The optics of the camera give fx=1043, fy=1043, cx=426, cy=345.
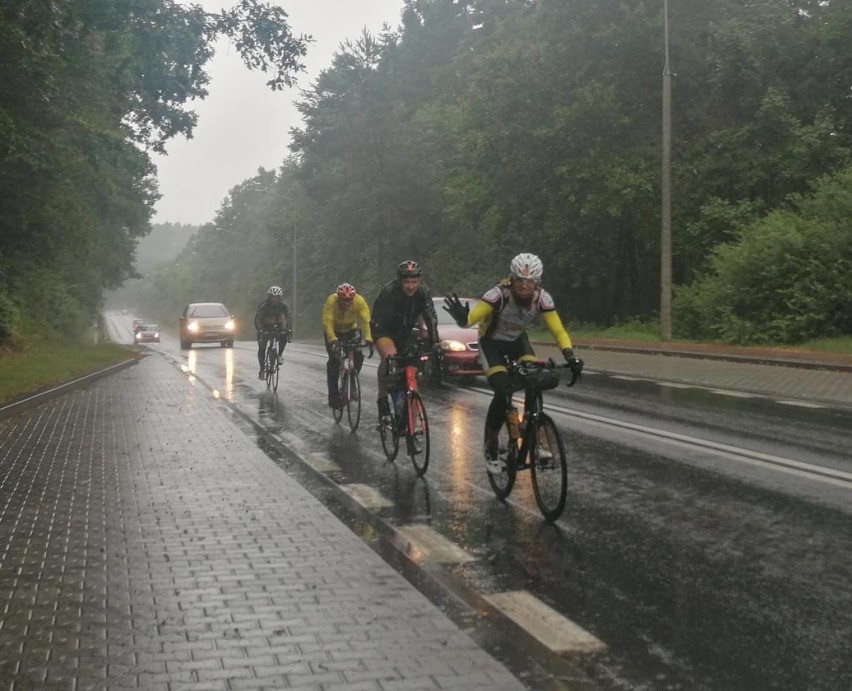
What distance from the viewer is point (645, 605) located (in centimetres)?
493

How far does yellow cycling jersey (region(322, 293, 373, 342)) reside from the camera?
11711mm

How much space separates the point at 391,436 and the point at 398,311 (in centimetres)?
120

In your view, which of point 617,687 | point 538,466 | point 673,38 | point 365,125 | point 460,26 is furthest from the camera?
point 460,26

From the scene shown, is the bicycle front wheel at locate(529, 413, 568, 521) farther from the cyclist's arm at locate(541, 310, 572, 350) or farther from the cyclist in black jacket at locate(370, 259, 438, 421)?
the cyclist in black jacket at locate(370, 259, 438, 421)

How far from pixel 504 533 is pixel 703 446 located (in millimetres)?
3989

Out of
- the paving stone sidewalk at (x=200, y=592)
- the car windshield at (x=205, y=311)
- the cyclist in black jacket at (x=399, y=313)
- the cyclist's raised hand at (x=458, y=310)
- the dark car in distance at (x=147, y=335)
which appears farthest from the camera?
the dark car in distance at (x=147, y=335)

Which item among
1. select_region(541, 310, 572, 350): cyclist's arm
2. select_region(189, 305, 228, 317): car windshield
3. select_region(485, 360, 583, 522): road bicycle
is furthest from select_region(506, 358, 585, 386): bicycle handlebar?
select_region(189, 305, 228, 317): car windshield

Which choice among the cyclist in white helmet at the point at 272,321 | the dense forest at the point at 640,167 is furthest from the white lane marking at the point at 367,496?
the dense forest at the point at 640,167

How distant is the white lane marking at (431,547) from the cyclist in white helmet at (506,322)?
3.74 ft

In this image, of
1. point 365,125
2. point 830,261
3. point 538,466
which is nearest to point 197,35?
point 830,261

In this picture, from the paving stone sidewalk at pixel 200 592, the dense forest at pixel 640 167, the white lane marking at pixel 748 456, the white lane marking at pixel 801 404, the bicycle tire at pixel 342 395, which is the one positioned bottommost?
the paving stone sidewalk at pixel 200 592

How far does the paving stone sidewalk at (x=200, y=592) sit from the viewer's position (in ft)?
13.0

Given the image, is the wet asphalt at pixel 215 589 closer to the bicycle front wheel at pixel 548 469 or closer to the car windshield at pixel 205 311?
the bicycle front wheel at pixel 548 469

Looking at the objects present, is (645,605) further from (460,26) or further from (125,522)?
(460,26)
